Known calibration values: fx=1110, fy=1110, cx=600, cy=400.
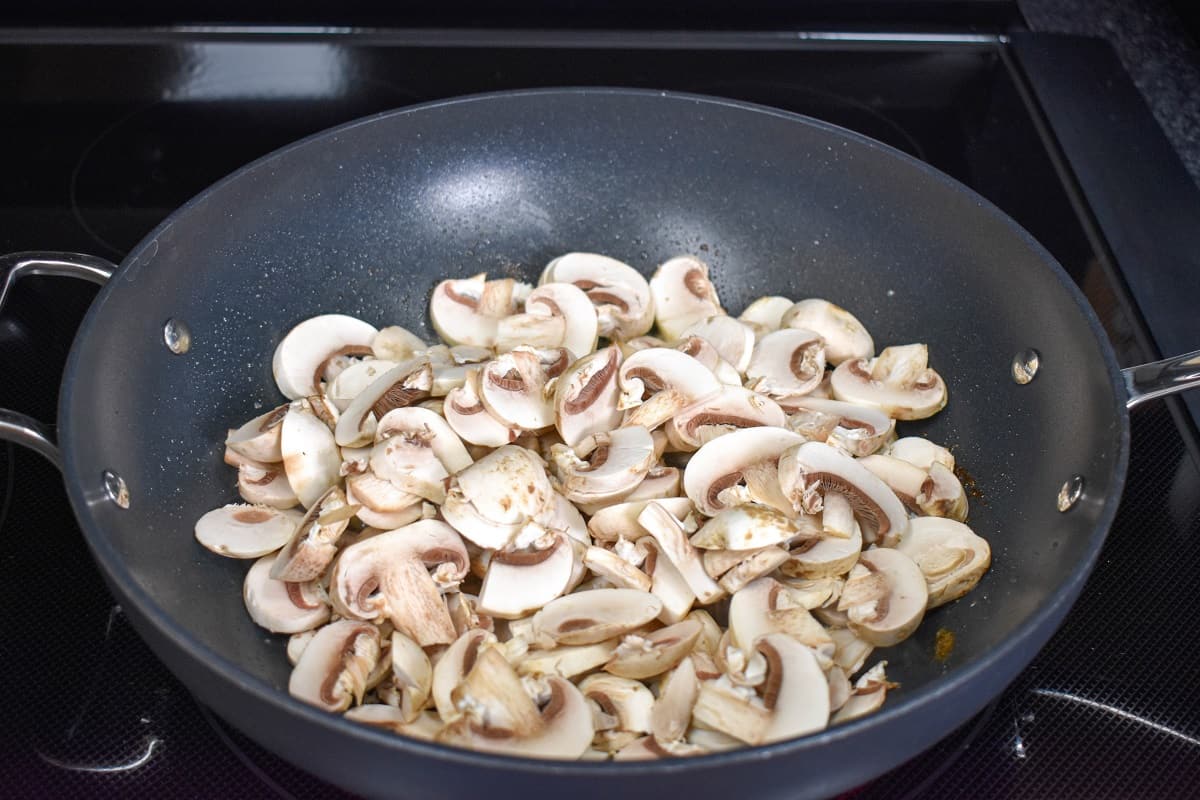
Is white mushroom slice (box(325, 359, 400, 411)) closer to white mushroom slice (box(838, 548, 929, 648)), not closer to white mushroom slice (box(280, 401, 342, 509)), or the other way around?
white mushroom slice (box(280, 401, 342, 509))

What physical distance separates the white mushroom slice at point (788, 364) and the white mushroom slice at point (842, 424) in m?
A: 0.02

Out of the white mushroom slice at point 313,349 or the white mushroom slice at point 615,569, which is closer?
the white mushroom slice at point 615,569

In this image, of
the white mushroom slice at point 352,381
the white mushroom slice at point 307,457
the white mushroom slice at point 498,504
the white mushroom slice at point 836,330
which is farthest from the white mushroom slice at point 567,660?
the white mushroom slice at point 836,330

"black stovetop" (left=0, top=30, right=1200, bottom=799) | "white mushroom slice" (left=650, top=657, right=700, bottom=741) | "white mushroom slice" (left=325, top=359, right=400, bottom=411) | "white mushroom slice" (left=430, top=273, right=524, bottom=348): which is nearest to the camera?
"white mushroom slice" (left=650, top=657, right=700, bottom=741)

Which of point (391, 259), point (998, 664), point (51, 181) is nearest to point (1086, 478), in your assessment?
point (998, 664)

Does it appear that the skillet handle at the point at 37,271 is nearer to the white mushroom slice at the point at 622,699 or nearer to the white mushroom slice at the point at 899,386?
the white mushroom slice at the point at 622,699

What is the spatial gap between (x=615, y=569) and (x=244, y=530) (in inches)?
15.6

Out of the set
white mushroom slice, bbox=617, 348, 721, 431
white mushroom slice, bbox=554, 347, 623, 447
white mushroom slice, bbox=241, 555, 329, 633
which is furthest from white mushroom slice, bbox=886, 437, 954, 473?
white mushroom slice, bbox=241, 555, 329, 633

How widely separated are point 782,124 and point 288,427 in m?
0.73

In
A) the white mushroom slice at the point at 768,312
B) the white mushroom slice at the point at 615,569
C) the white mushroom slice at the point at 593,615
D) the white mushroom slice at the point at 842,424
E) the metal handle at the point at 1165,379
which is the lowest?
the white mushroom slice at the point at 593,615

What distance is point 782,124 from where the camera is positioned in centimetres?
143

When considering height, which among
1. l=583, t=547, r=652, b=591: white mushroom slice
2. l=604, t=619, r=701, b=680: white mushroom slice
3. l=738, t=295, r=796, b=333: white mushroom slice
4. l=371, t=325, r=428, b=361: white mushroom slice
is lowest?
l=604, t=619, r=701, b=680: white mushroom slice

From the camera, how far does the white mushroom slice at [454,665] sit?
98 cm

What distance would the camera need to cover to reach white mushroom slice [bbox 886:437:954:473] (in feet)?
4.11
